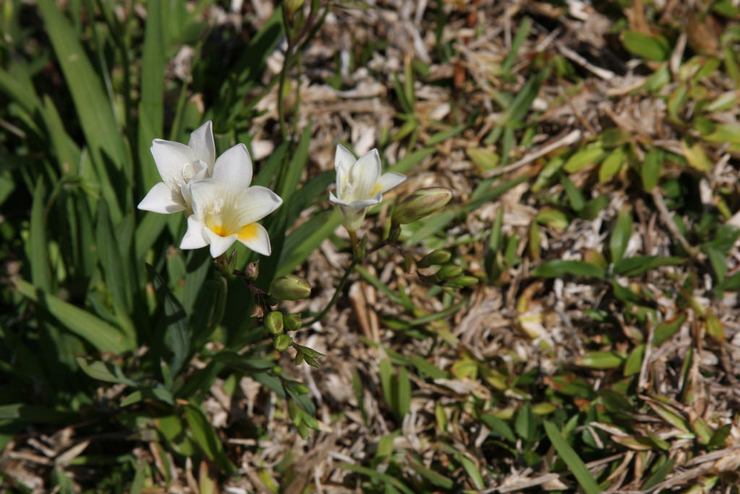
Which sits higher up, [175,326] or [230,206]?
[230,206]

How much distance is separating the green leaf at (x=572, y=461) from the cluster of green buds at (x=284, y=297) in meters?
0.88

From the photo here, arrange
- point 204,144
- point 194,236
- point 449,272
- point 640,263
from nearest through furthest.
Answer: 1. point 194,236
2. point 204,144
3. point 449,272
4. point 640,263

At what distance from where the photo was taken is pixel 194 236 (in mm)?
1499

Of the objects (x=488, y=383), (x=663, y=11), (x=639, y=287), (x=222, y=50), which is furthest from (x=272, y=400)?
(x=663, y=11)

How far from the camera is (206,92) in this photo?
9.62 feet

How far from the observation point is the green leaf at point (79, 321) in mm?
2113

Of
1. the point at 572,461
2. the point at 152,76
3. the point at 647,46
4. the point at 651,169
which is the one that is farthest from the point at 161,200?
the point at 647,46

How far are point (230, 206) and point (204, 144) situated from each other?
15cm

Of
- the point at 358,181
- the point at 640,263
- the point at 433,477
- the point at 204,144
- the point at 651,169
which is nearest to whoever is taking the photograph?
the point at 204,144

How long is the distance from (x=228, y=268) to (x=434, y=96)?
155 centimetres

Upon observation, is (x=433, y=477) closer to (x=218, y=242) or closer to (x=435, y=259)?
(x=435, y=259)

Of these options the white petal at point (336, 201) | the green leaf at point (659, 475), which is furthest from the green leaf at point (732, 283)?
the white petal at point (336, 201)

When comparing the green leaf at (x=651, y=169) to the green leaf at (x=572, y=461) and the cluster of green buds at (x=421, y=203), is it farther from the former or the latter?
the cluster of green buds at (x=421, y=203)

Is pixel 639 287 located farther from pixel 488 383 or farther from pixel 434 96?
pixel 434 96
